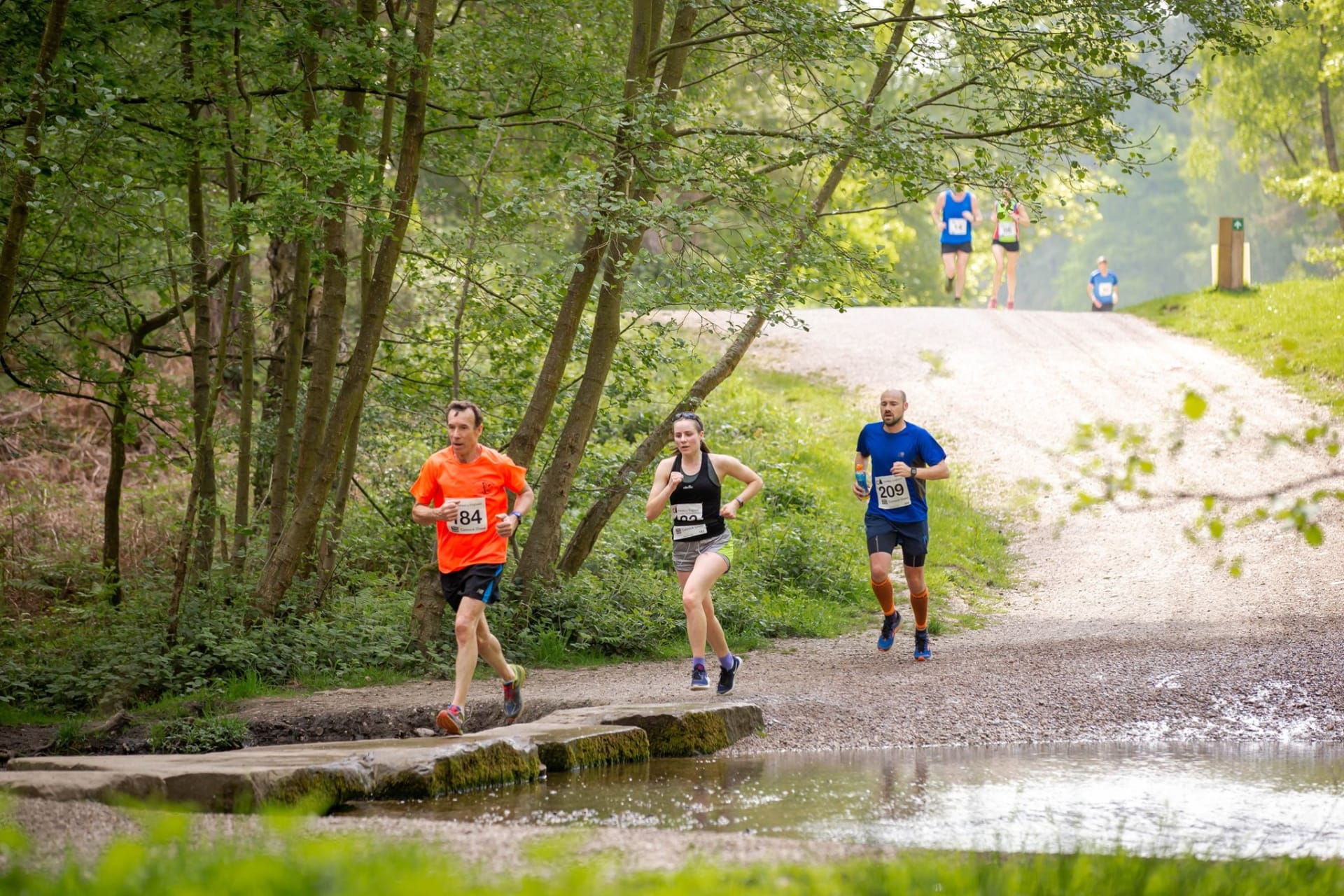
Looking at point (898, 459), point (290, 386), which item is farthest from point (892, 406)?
point (290, 386)

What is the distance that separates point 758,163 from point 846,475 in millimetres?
9425

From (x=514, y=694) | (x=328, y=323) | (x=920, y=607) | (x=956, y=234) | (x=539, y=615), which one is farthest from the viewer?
(x=956, y=234)

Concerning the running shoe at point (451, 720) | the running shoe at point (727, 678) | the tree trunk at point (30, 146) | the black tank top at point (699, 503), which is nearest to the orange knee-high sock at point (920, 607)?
the running shoe at point (727, 678)

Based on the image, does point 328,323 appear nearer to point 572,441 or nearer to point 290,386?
point 290,386

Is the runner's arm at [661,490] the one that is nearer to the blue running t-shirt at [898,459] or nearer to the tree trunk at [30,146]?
the blue running t-shirt at [898,459]

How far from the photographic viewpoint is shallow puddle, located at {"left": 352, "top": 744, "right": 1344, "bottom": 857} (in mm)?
5277

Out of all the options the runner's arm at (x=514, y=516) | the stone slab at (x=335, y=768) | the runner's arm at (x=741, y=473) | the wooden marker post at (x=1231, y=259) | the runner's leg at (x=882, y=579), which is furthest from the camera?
the wooden marker post at (x=1231, y=259)

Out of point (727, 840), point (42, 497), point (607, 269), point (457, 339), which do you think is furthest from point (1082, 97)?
point (42, 497)

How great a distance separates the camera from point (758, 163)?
10664 millimetres

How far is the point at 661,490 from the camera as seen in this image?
8992 mm

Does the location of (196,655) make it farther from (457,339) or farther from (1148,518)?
(1148,518)

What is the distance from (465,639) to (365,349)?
3.99 m

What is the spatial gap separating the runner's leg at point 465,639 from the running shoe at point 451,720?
5 cm

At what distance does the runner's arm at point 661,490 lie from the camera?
8.87m
